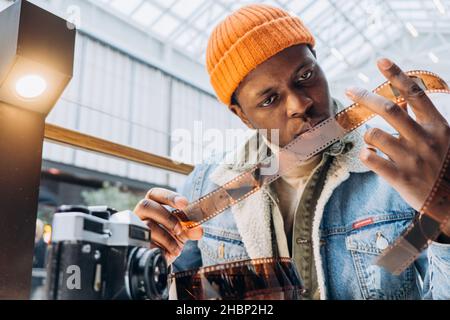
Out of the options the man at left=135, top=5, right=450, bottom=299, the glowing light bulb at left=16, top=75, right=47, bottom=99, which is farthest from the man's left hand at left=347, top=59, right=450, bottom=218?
the glowing light bulb at left=16, top=75, right=47, bottom=99

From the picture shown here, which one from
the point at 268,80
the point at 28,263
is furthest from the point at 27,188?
the point at 268,80

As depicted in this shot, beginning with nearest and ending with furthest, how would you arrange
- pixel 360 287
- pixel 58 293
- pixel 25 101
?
pixel 58 293 → pixel 25 101 → pixel 360 287

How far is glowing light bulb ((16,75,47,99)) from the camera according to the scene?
342 millimetres

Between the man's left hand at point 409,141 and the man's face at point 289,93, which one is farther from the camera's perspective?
the man's face at point 289,93

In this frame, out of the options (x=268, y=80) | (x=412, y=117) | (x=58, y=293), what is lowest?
(x=58, y=293)

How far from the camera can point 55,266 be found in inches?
10.0

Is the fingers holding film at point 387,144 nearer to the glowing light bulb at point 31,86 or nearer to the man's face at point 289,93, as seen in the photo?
the man's face at point 289,93

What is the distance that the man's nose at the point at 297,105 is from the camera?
0.44m

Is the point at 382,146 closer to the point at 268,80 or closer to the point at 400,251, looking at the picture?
the point at 400,251

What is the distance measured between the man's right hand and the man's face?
14 centimetres

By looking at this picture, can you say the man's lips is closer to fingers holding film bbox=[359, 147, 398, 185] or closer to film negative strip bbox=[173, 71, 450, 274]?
film negative strip bbox=[173, 71, 450, 274]

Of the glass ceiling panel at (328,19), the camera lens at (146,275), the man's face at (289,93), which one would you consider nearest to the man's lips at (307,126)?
the man's face at (289,93)

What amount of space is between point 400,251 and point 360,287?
17cm

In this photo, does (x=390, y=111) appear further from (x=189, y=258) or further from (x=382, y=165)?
(x=189, y=258)
